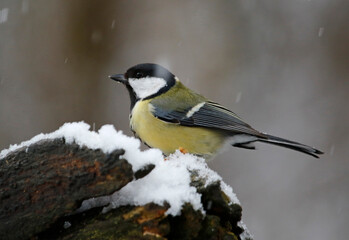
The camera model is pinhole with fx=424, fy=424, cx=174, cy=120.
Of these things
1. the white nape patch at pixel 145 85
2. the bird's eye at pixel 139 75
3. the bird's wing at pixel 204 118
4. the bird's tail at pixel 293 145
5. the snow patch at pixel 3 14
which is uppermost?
the snow patch at pixel 3 14

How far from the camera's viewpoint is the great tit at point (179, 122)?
129 inches

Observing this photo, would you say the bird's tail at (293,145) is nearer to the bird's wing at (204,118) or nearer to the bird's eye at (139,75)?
the bird's wing at (204,118)

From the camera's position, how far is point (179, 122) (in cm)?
334

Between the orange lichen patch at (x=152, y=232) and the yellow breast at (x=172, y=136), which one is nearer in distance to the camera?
the orange lichen patch at (x=152, y=232)

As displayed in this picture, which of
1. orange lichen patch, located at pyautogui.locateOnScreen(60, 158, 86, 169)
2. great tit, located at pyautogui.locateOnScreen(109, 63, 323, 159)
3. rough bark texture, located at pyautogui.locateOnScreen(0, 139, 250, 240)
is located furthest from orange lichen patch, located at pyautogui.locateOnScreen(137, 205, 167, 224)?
great tit, located at pyautogui.locateOnScreen(109, 63, 323, 159)

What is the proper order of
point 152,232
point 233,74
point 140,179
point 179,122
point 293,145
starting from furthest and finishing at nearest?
point 233,74, point 179,122, point 293,145, point 140,179, point 152,232

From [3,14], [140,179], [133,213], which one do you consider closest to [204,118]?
[140,179]

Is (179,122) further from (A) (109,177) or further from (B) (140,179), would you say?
(A) (109,177)

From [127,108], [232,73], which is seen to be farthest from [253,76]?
[127,108]

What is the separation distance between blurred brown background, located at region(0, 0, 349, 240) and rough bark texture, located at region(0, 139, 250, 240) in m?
3.79

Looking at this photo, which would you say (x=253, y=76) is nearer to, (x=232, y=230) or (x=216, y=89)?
(x=216, y=89)

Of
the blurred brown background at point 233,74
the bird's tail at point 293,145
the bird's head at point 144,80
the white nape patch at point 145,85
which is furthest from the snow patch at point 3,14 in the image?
the bird's tail at point 293,145

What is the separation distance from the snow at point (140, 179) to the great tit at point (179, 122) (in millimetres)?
1063

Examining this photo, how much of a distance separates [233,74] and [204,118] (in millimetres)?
2898
